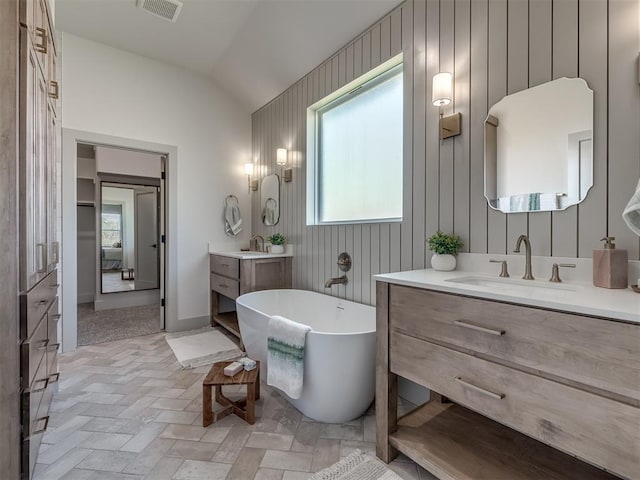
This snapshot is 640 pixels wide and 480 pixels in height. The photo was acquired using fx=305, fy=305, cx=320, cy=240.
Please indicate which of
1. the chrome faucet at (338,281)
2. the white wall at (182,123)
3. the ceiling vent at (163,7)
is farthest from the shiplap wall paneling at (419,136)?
the white wall at (182,123)

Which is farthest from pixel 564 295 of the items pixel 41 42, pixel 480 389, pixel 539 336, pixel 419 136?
pixel 41 42

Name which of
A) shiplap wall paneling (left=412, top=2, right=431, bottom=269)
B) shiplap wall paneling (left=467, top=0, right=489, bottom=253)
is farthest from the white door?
shiplap wall paneling (left=467, top=0, right=489, bottom=253)

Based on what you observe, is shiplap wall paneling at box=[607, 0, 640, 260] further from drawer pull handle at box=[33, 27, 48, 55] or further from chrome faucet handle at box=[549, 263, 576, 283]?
drawer pull handle at box=[33, 27, 48, 55]

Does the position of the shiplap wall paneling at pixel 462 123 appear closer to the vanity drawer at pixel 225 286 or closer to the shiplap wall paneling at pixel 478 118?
the shiplap wall paneling at pixel 478 118

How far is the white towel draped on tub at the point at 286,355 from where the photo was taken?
1.73 m


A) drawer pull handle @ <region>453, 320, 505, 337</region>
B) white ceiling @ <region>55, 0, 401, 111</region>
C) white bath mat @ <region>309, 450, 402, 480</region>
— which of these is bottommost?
white bath mat @ <region>309, 450, 402, 480</region>

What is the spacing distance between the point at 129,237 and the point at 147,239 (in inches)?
10.2

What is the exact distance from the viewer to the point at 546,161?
4.89 feet

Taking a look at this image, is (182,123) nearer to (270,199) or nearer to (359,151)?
(270,199)

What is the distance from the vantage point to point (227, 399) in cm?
197

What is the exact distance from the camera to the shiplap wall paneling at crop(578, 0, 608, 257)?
129cm

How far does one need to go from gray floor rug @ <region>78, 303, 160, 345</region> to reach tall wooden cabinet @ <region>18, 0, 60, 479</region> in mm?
1904

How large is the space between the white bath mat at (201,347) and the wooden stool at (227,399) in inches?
33.1

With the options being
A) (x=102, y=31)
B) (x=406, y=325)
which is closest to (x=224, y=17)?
(x=102, y=31)
